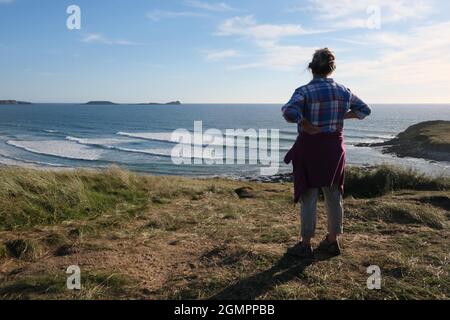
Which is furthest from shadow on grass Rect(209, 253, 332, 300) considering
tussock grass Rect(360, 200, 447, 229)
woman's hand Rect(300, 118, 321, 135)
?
tussock grass Rect(360, 200, 447, 229)

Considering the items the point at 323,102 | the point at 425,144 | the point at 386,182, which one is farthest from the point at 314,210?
the point at 425,144

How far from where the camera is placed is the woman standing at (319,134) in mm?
3820

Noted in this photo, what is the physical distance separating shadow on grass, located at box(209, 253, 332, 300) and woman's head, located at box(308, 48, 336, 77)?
1762mm

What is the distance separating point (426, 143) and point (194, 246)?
1856 inches

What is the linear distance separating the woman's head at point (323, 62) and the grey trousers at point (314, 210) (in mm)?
1076

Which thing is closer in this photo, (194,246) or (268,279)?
(268,279)

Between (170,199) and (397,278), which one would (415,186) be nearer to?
(170,199)

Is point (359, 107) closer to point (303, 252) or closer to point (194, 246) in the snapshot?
point (303, 252)

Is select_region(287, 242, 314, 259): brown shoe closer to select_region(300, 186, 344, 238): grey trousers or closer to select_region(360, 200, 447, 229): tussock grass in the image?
select_region(300, 186, 344, 238): grey trousers

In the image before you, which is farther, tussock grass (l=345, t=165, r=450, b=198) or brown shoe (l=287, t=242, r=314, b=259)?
tussock grass (l=345, t=165, r=450, b=198)

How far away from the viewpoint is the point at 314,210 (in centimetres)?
409

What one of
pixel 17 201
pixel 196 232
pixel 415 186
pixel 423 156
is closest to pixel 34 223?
pixel 17 201

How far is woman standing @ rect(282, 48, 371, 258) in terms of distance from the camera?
3820 mm

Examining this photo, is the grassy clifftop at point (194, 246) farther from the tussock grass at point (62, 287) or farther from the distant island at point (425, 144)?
the distant island at point (425, 144)
